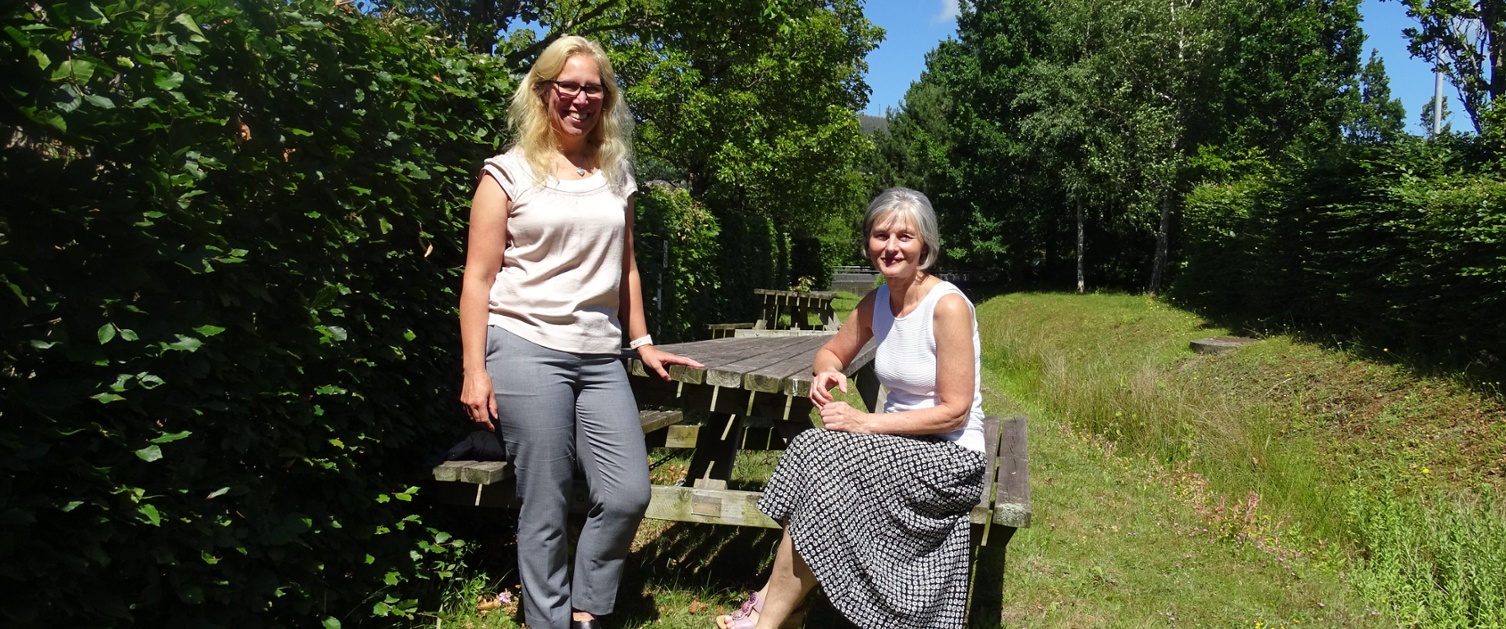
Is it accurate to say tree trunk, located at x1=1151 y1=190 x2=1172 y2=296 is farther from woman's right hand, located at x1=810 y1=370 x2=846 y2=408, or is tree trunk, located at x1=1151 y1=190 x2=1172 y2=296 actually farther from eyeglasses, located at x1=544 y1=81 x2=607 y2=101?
eyeglasses, located at x1=544 y1=81 x2=607 y2=101

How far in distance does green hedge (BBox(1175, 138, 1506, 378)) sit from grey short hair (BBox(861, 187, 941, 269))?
280 inches

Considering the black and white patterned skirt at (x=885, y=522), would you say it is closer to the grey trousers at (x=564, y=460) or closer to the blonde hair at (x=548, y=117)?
the grey trousers at (x=564, y=460)

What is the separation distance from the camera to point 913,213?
3.17 meters

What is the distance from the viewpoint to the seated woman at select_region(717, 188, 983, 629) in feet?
9.84

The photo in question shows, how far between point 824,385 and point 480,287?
1.16 m

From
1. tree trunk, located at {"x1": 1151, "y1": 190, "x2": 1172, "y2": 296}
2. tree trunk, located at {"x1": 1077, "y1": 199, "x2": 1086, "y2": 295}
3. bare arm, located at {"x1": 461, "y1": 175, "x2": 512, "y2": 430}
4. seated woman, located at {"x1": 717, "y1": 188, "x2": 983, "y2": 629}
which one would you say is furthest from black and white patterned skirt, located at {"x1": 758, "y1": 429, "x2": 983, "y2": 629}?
tree trunk, located at {"x1": 1077, "y1": 199, "x2": 1086, "y2": 295}

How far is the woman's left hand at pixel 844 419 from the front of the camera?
10.3 feet

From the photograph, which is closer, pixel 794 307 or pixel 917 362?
pixel 917 362

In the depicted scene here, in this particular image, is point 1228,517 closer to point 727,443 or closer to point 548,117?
point 727,443

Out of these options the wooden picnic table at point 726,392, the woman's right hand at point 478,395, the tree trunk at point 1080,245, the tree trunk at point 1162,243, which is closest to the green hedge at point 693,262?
the wooden picnic table at point 726,392

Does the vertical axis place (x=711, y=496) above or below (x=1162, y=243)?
below

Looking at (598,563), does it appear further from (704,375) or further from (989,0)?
(989,0)

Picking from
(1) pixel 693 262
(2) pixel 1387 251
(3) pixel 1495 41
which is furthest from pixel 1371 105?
(1) pixel 693 262

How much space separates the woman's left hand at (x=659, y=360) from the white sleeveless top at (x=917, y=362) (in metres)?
0.69
